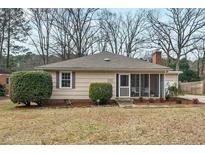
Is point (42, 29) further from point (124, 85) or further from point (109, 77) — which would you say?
point (124, 85)

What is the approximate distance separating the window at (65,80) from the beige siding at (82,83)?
32cm

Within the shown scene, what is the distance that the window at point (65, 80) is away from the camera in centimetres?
2027

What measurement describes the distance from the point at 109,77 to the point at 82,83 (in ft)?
5.78

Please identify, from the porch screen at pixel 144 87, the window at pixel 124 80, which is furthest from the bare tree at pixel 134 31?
the window at pixel 124 80

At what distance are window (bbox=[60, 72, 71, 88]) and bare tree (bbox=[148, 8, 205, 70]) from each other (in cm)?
2303

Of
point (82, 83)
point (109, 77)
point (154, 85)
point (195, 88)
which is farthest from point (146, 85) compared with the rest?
point (195, 88)

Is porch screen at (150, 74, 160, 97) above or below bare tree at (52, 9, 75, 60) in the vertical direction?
below

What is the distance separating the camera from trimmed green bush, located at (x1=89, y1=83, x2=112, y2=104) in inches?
745

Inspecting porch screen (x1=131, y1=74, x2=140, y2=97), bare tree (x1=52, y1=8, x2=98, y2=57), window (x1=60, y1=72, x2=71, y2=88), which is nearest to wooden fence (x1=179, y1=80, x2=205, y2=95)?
bare tree (x1=52, y1=8, x2=98, y2=57)

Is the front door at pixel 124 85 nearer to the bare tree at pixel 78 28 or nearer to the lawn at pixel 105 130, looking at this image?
the lawn at pixel 105 130

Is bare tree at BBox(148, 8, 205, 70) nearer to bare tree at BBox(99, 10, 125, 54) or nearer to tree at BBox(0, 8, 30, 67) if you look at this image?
bare tree at BBox(99, 10, 125, 54)
